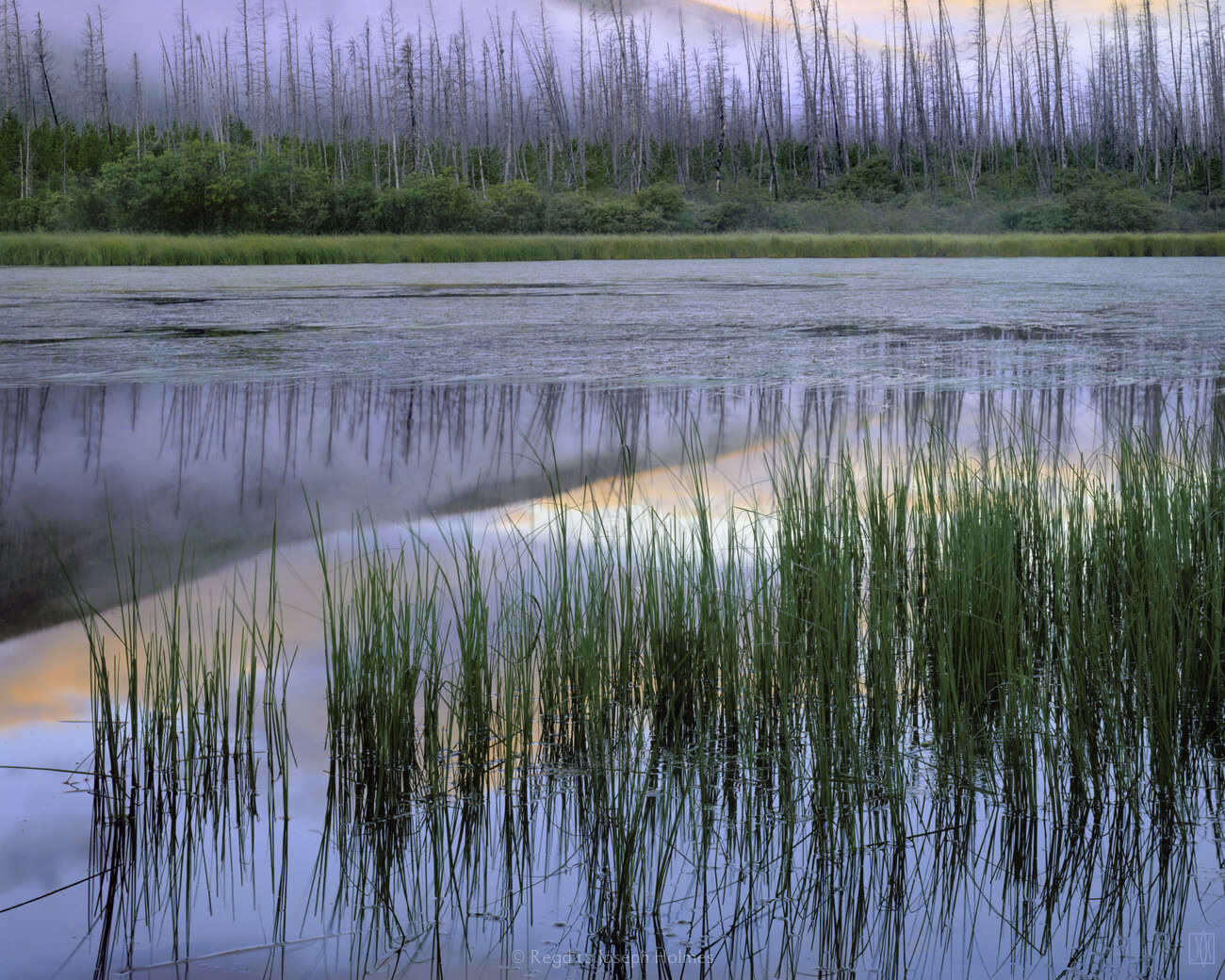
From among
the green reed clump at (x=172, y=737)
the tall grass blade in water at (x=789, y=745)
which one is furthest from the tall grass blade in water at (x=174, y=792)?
the tall grass blade in water at (x=789, y=745)

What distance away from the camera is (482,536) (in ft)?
8.09

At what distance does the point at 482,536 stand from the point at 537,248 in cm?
2322

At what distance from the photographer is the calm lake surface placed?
54.4 inches

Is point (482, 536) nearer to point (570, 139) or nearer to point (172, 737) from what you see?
point (172, 737)

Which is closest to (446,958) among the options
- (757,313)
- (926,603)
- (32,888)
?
(32,888)

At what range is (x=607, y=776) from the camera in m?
1.75

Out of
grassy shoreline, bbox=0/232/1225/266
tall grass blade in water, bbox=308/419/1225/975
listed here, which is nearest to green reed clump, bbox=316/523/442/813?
tall grass blade in water, bbox=308/419/1225/975

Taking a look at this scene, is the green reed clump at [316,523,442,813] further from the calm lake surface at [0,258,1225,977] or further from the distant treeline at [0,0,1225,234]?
the distant treeline at [0,0,1225,234]

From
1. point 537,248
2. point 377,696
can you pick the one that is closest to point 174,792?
point 377,696

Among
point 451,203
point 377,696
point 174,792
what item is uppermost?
point 451,203

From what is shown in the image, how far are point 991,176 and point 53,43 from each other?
35.8m

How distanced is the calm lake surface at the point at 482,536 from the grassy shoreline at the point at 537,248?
11252 mm

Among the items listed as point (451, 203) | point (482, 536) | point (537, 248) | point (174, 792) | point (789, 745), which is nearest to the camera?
point (789, 745)

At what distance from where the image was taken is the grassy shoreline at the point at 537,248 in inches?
847
